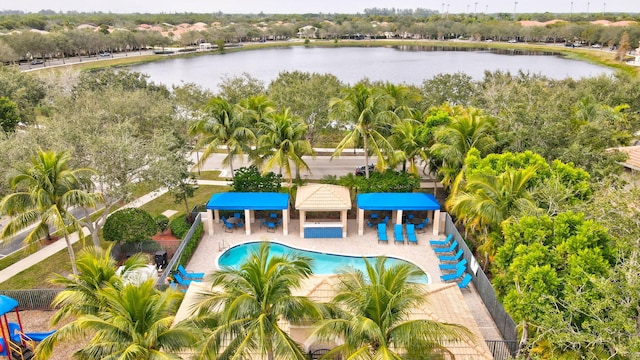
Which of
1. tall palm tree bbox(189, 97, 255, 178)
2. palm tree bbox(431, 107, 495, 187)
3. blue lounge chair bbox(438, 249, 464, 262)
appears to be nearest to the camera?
blue lounge chair bbox(438, 249, 464, 262)

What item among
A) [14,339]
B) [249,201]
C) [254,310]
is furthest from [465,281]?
[14,339]

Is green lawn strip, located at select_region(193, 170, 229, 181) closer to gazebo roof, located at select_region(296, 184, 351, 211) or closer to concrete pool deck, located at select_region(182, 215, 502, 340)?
concrete pool deck, located at select_region(182, 215, 502, 340)

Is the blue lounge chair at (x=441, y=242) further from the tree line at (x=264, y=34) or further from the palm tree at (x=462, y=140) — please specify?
the tree line at (x=264, y=34)

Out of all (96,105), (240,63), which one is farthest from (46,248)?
(240,63)

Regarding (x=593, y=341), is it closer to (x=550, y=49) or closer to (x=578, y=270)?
(x=578, y=270)

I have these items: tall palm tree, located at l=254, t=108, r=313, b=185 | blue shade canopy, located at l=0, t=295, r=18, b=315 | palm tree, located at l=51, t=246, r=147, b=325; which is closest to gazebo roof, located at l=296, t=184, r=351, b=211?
tall palm tree, located at l=254, t=108, r=313, b=185
